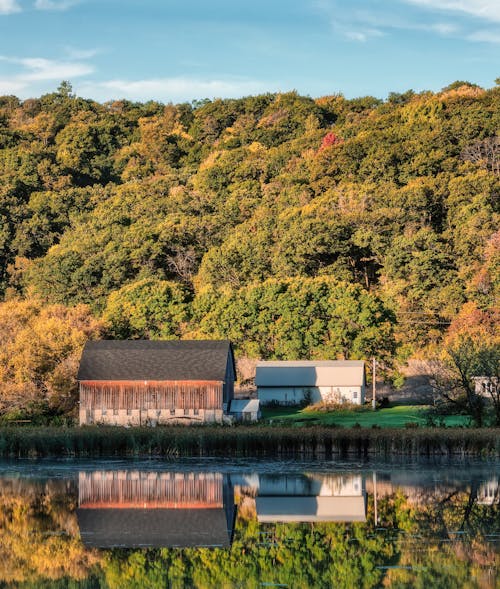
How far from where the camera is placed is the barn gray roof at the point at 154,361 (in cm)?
6500

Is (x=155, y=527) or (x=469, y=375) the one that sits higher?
(x=469, y=375)

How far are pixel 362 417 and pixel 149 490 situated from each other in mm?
29301

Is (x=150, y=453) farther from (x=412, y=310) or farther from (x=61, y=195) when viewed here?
(x=61, y=195)

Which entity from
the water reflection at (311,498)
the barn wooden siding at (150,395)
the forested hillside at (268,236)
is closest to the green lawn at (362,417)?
the barn wooden siding at (150,395)

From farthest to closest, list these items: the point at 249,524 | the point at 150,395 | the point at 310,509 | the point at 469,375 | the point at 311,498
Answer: the point at 150,395 → the point at 469,375 → the point at 311,498 → the point at 310,509 → the point at 249,524

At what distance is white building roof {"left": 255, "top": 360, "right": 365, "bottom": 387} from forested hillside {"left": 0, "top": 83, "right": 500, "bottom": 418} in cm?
409

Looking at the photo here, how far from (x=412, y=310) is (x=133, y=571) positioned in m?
68.4

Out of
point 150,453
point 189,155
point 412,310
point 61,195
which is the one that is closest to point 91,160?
point 189,155

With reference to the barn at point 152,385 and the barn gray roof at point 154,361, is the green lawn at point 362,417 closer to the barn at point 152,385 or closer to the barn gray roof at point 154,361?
the barn at point 152,385

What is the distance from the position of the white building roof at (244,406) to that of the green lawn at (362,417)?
96cm

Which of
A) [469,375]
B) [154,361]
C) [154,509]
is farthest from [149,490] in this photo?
[154,361]

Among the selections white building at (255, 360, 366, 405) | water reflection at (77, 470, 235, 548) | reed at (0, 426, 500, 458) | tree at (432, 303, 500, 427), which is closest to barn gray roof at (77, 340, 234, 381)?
white building at (255, 360, 366, 405)

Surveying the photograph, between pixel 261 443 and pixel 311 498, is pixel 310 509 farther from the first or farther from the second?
pixel 261 443

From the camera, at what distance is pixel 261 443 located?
→ 1772 inches
